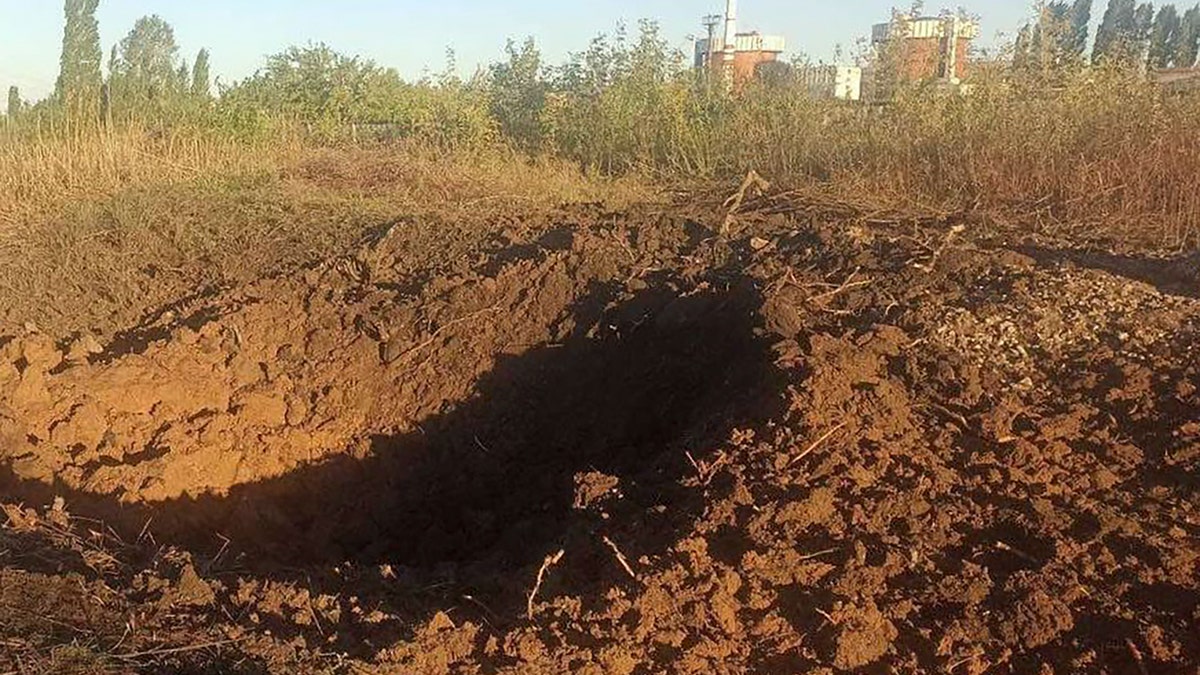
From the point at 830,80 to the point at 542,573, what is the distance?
7603mm

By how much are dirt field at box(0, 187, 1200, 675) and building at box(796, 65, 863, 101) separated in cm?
359

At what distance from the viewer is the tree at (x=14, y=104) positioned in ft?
29.0

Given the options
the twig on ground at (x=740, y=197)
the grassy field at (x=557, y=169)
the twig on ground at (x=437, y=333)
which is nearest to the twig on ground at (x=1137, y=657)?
the twig on ground at (x=437, y=333)

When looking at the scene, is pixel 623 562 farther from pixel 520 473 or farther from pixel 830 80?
pixel 830 80

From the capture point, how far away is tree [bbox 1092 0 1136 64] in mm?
8414

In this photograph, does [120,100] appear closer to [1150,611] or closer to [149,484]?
[149,484]

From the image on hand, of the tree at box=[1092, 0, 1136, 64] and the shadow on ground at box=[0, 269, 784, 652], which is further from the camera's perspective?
the tree at box=[1092, 0, 1136, 64]

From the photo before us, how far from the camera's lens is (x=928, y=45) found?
29.6ft

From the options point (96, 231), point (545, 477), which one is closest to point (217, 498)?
point (545, 477)

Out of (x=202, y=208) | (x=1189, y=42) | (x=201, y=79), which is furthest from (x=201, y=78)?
(x=1189, y=42)

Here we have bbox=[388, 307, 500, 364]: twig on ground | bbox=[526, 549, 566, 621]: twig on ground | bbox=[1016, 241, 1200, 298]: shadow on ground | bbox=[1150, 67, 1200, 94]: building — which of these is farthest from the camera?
bbox=[1150, 67, 1200, 94]: building

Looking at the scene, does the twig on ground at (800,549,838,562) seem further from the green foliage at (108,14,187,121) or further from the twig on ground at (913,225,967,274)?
the green foliage at (108,14,187,121)

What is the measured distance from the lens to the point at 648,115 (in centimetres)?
917

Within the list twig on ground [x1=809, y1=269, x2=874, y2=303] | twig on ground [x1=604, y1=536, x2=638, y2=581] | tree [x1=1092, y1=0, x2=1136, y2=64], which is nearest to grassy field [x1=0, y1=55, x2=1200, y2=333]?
tree [x1=1092, y1=0, x2=1136, y2=64]
